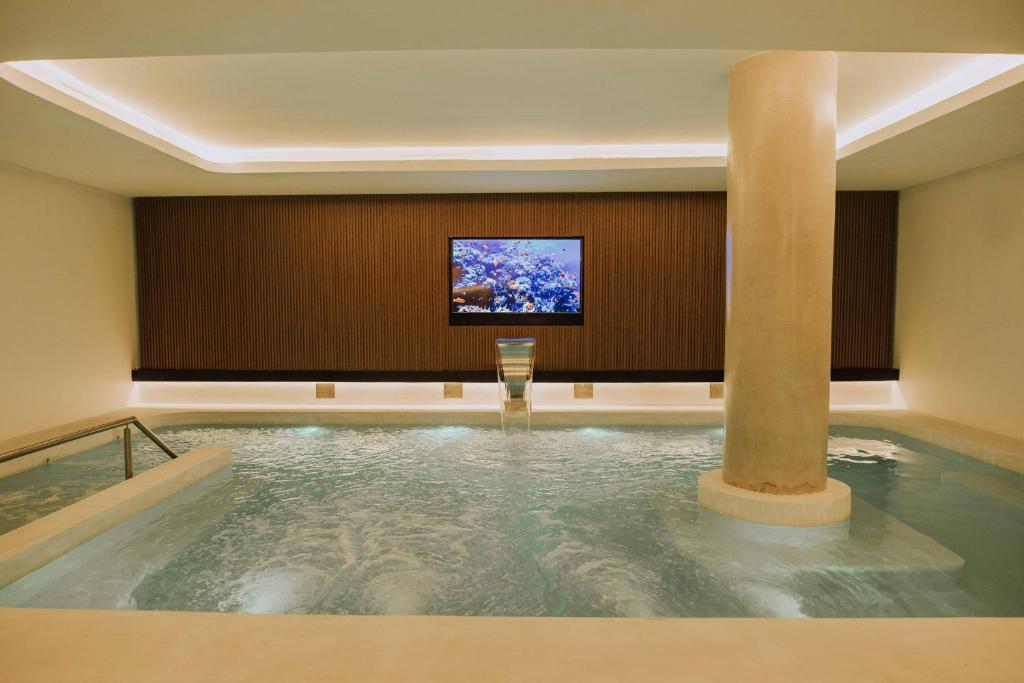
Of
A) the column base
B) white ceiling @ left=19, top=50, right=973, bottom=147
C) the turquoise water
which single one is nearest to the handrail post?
the turquoise water

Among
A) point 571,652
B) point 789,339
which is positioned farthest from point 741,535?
point 571,652

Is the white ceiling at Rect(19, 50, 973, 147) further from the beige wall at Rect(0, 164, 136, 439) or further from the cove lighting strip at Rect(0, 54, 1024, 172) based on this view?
the beige wall at Rect(0, 164, 136, 439)

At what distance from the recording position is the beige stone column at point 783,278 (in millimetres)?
3197

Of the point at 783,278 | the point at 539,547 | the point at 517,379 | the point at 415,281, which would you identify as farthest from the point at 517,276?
the point at 539,547

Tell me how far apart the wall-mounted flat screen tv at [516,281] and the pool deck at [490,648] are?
5.38 m

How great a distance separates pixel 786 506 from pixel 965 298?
4104mm

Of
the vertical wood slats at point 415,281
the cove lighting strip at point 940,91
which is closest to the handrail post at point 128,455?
the vertical wood slats at point 415,281

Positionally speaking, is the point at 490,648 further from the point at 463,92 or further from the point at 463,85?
the point at 463,92

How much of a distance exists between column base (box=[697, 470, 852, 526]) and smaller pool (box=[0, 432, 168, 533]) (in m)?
3.97

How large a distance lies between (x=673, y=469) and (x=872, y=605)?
80.1 inches

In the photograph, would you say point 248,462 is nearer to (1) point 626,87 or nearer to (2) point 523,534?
(2) point 523,534

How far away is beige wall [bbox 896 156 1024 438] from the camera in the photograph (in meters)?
5.18

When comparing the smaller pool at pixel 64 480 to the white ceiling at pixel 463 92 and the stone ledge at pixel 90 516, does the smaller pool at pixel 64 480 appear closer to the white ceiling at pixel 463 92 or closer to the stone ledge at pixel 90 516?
the stone ledge at pixel 90 516

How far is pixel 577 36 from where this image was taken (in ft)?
8.94
